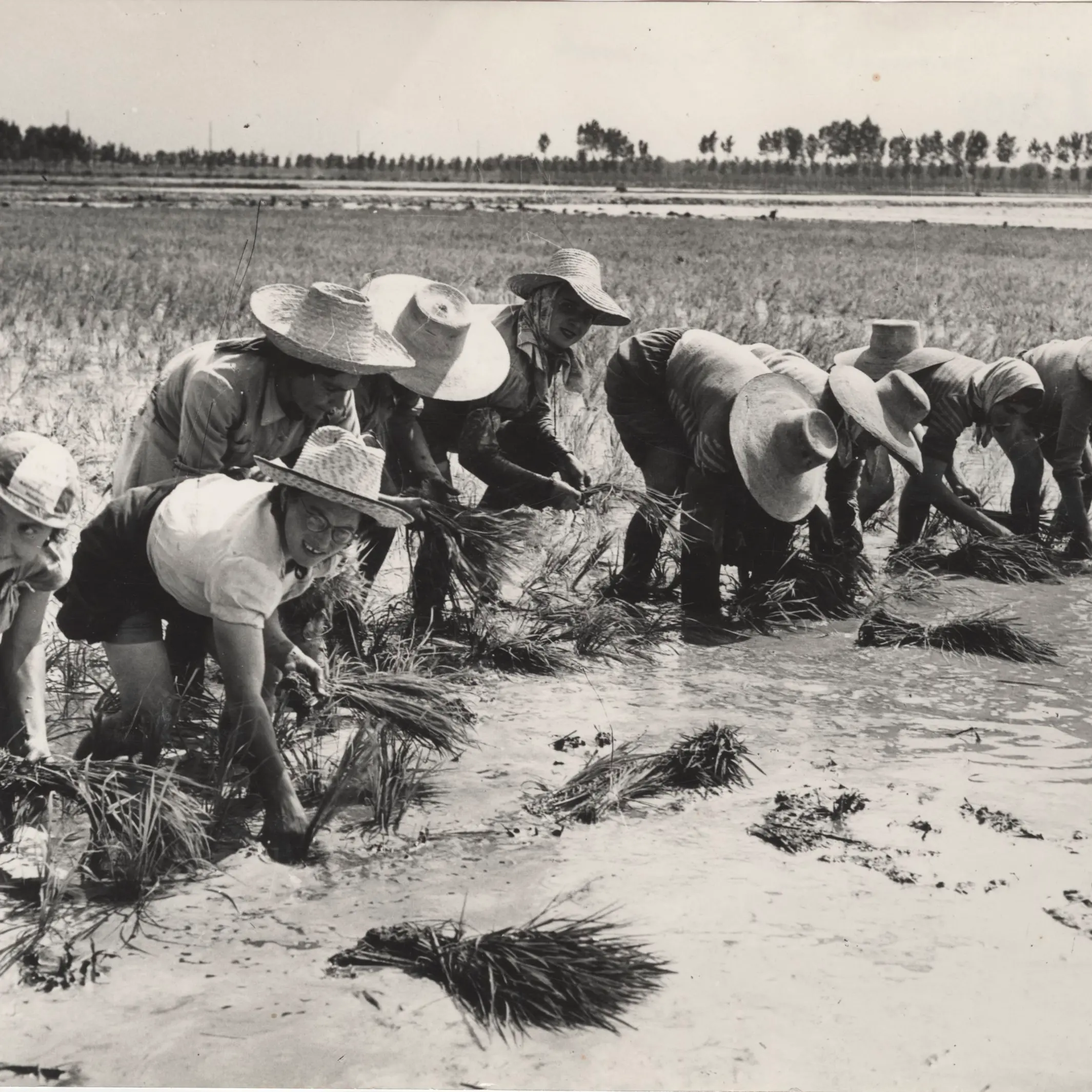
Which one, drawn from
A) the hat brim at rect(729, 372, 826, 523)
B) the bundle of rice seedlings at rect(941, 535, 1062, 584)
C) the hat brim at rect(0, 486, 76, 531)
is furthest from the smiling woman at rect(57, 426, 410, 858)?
the bundle of rice seedlings at rect(941, 535, 1062, 584)

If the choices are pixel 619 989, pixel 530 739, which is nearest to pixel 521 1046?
pixel 619 989

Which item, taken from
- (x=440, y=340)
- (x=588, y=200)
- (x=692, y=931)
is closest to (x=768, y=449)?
(x=440, y=340)

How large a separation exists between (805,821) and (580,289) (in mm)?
2131

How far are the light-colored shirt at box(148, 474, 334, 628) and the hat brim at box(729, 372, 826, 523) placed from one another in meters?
2.22

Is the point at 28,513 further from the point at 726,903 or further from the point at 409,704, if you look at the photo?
the point at 726,903

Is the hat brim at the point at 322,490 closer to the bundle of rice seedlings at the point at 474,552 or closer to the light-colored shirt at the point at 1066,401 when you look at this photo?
the bundle of rice seedlings at the point at 474,552

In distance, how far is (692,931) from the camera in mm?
3193

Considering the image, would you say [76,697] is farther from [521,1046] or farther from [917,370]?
[917,370]

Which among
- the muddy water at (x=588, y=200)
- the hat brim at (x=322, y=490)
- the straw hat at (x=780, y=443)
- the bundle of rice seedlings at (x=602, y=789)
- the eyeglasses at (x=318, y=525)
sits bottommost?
the bundle of rice seedlings at (x=602, y=789)

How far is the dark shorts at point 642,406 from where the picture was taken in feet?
19.0

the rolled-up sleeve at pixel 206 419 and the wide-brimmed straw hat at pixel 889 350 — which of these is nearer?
the rolled-up sleeve at pixel 206 419

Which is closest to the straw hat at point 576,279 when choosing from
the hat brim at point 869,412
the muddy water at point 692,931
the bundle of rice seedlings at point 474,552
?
the bundle of rice seedlings at point 474,552

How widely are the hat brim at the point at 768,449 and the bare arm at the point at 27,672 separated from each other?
9.13 feet

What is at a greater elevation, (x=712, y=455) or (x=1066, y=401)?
(x=1066, y=401)
